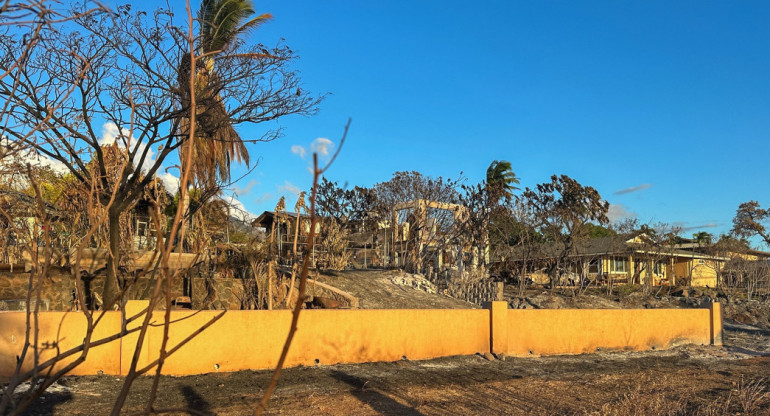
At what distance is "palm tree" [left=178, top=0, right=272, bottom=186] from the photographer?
12789 millimetres

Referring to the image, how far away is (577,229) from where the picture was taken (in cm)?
2875

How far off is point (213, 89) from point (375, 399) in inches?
A: 312

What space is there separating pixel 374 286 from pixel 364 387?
10.7 metres

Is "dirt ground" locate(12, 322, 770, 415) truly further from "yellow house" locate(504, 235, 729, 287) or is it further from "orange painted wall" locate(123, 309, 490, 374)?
"yellow house" locate(504, 235, 729, 287)

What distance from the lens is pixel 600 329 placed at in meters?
16.2

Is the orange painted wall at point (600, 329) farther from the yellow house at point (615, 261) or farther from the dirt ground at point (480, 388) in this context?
the yellow house at point (615, 261)

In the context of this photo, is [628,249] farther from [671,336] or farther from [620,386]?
[620,386]

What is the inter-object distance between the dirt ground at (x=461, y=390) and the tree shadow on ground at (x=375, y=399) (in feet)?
0.05

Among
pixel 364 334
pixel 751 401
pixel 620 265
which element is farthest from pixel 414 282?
pixel 620 265

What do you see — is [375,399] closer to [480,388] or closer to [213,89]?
[480,388]

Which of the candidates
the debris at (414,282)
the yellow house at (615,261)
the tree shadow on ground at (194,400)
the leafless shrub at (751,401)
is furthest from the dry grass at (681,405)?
the yellow house at (615,261)

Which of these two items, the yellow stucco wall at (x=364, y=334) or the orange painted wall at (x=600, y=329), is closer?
the yellow stucco wall at (x=364, y=334)

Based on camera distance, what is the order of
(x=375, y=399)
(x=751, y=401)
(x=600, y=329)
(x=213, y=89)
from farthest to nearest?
(x=600, y=329), (x=213, y=89), (x=375, y=399), (x=751, y=401)

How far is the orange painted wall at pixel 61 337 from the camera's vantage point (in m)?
9.62
